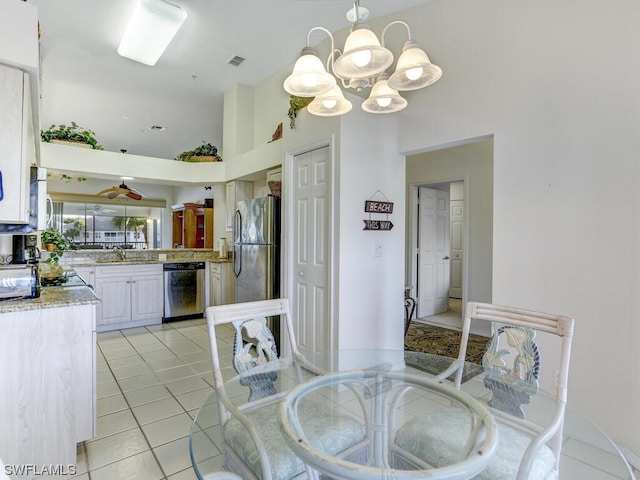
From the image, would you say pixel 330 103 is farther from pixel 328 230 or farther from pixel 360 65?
pixel 328 230

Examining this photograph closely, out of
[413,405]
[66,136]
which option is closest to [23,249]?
[66,136]

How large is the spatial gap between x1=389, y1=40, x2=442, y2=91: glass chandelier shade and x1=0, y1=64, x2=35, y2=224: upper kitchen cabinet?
197cm

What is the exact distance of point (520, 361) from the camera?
1629mm

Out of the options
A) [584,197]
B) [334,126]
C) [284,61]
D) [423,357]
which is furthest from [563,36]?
[284,61]

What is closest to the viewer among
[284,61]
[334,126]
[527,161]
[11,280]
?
[11,280]

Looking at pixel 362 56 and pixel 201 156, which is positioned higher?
pixel 201 156

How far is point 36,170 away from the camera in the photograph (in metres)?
2.12

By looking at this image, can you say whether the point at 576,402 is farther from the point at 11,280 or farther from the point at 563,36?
the point at 11,280

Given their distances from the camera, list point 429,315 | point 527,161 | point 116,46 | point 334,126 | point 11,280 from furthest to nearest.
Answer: point 429,315
point 116,46
point 334,126
point 527,161
point 11,280

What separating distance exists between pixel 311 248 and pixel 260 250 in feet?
2.91

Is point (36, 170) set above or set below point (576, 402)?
above

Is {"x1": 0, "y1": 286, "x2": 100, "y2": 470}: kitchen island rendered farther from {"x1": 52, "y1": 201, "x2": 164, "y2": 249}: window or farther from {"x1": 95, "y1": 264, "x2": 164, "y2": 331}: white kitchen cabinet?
{"x1": 52, "y1": 201, "x2": 164, "y2": 249}: window

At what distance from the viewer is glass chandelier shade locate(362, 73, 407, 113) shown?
2.17m

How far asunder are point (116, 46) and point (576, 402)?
5523mm
